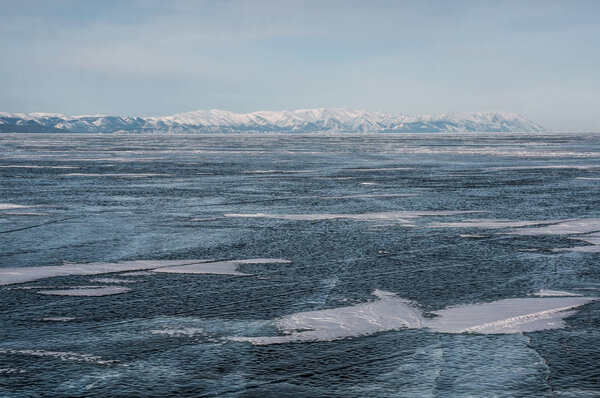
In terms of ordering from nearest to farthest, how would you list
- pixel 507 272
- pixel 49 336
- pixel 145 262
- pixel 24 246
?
1. pixel 49 336
2. pixel 507 272
3. pixel 145 262
4. pixel 24 246

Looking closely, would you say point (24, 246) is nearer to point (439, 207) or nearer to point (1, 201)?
point (1, 201)

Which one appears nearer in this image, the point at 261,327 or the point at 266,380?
the point at 266,380

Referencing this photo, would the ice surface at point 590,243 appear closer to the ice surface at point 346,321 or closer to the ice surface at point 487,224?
the ice surface at point 487,224

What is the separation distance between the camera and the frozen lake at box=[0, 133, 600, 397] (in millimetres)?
3480

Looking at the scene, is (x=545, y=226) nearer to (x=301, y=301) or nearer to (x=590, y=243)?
(x=590, y=243)

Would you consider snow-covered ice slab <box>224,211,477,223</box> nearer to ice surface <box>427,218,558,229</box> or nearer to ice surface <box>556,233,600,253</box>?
ice surface <box>427,218,558,229</box>

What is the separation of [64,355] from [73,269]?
269cm

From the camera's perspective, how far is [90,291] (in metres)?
5.46

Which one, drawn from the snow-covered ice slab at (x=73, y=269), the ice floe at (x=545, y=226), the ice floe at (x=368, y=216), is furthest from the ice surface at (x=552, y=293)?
the ice floe at (x=368, y=216)

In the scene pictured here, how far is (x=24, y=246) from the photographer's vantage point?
7707 millimetres

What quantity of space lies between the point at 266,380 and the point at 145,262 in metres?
3.64

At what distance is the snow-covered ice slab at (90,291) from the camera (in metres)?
5.36

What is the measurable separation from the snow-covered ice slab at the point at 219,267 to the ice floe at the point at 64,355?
2.40 metres

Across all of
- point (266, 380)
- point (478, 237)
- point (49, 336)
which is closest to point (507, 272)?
point (478, 237)
